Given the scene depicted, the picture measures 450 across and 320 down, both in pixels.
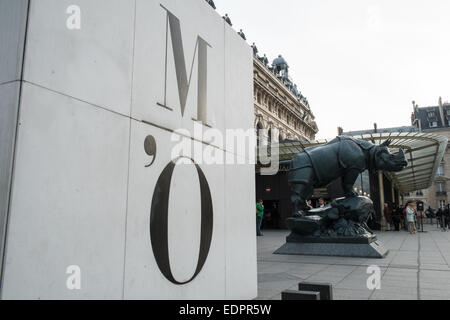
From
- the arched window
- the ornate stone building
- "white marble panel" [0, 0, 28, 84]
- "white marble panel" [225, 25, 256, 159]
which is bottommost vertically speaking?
"white marble panel" [0, 0, 28, 84]

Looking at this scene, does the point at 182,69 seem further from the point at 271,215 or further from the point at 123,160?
the point at 271,215

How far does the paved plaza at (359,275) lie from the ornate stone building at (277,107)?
30800 mm

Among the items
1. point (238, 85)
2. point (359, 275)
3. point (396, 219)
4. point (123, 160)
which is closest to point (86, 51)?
point (123, 160)

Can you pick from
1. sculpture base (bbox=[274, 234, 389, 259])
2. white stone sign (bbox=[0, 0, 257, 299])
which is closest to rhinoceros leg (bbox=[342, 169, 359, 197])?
sculpture base (bbox=[274, 234, 389, 259])

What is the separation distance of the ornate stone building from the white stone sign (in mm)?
34415

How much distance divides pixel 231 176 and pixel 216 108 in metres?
0.83

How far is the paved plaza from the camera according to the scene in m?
4.47

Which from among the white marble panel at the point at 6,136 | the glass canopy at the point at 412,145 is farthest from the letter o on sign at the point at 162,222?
the glass canopy at the point at 412,145

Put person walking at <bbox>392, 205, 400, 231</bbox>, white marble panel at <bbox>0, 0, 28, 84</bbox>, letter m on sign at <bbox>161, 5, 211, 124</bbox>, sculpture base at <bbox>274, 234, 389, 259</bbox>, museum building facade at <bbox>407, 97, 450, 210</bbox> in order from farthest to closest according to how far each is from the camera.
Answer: museum building facade at <bbox>407, 97, 450, 210</bbox>, person walking at <bbox>392, 205, 400, 231</bbox>, sculpture base at <bbox>274, 234, 389, 259</bbox>, letter m on sign at <bbox>161, 5, 211, 124</bbox>, white marble panel at <bbox>0, 0, 28, 84</bbox>

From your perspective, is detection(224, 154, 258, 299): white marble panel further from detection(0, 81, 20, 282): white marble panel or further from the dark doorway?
the dark doorway

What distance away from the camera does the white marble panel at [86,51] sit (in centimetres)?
214

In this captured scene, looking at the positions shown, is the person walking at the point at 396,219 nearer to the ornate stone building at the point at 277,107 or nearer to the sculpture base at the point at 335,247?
the sculpture base at the point at 335,247

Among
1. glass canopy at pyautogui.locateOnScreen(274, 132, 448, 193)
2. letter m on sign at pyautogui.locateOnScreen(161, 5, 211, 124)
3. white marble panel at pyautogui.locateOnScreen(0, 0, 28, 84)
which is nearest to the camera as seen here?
white marble panel at pyautogui.locateOnScreen(0, 0, 28, 84)

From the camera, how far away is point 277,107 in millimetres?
45812
